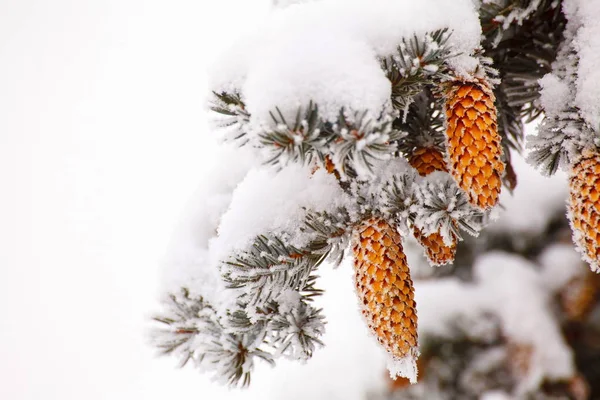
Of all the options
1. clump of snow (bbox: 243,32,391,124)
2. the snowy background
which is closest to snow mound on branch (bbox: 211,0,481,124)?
clump of snow (bbox: 243,32,391,124)

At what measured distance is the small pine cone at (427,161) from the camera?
0.78 metres

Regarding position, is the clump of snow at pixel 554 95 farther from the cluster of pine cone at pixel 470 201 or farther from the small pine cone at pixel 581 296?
the small pine cone at pixel 581 296

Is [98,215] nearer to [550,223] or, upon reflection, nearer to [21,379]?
[21,379]

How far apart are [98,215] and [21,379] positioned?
344 cm

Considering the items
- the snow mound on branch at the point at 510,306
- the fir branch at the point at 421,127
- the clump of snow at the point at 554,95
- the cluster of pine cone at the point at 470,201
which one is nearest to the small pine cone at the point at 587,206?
the cluster of pine cone at the point at 470,201

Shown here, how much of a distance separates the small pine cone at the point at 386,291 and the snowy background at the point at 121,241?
32 cm

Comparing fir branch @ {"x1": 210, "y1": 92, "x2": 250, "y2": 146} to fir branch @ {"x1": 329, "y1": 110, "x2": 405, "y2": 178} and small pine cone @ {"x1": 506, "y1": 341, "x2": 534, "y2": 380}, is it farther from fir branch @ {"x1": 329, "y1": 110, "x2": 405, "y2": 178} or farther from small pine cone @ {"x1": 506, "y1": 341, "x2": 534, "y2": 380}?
small pine cone @ {"x1": 506, "y1": 341, "x2": 534, "y2": 380}

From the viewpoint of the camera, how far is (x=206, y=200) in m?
1.03

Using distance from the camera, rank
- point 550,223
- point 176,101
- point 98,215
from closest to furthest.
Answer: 1. point 550,223
2. point 98,215
3. point 176,101

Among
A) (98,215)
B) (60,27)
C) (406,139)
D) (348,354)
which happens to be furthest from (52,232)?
(60,27)

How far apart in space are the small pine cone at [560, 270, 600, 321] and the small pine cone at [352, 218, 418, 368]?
120 cm

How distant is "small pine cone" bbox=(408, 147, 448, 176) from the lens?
779 mm

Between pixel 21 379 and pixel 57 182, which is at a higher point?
pixel 57 182

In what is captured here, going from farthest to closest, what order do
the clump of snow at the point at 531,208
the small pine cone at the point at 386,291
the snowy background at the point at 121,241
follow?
the snowy background at the point at 121,241 → the clump of snow at the point at 531,208 → the small pine cone at the point at 386,291
